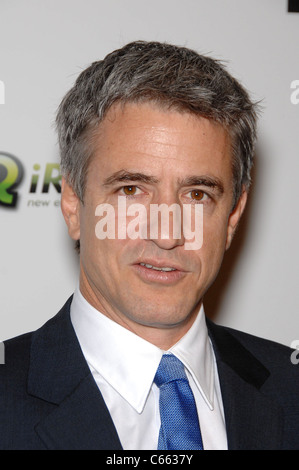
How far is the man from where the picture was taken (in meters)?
1.68

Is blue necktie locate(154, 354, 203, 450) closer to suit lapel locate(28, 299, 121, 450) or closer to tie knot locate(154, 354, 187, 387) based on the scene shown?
tie knot locate(154, 354, 187, 387)

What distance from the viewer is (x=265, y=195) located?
257cm

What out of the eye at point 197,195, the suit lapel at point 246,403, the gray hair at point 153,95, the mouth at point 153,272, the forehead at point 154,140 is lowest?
the suit lapel at point 246,403

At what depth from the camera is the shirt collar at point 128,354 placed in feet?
5.66

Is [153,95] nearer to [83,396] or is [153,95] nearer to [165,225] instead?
[165,225]

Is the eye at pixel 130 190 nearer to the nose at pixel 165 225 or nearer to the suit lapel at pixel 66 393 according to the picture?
the nose at pixel 165 225

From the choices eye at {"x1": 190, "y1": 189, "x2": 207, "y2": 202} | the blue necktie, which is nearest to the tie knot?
the blue necktie

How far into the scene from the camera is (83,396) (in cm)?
166

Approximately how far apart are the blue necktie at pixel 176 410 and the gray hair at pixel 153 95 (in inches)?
18.8

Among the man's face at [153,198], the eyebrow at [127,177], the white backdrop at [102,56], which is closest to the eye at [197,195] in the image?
the man's face at [153,198]

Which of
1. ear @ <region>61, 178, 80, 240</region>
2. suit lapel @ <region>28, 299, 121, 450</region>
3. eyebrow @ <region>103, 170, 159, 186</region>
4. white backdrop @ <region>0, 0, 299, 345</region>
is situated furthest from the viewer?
white backdrop @ <region>0, 0, 299, 345</region>

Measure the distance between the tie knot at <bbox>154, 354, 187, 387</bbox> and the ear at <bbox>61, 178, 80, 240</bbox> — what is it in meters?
0.39
